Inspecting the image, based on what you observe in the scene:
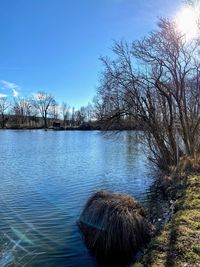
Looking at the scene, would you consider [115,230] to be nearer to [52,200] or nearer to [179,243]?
[179,243]

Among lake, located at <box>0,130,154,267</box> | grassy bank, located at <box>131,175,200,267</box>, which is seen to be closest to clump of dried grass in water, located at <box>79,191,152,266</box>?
lake, located at <box>0,130,154,267</box>

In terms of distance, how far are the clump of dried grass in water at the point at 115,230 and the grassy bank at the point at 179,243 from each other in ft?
2.12

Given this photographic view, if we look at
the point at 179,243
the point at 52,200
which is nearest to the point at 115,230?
the point at 179,243

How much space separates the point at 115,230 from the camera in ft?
26.1

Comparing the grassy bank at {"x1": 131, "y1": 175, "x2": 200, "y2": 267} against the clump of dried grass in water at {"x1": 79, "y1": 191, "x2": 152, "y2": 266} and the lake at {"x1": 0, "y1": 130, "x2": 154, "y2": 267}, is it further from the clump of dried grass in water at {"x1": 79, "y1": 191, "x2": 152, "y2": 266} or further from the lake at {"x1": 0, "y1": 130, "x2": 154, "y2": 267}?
the lake at {"x1": 0, "y1": 130, "x2": 154, "y2": 267}

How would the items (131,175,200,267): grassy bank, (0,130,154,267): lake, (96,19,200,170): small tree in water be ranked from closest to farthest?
1. (131,175,200,267): grassy bank
2. (0,130,154,267): lake
3. (96,19,200,170): small tree in water

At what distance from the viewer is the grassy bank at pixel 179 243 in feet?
19.2

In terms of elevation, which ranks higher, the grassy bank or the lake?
the grassy bank

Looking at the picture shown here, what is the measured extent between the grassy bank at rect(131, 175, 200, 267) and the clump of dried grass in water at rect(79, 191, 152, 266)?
65 cm

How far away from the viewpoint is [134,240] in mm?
7855

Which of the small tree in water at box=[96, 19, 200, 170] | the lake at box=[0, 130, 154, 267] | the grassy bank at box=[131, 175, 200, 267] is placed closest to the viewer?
the grassy bank at box=[131, 175, 200, 267]

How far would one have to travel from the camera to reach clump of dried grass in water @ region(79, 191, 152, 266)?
25.4 feet

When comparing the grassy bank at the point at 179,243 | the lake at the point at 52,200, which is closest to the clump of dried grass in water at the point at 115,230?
the lake at the point at 52,200

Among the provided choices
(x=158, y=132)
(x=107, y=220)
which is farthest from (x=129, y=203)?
(x=158, y=132)
